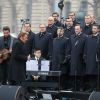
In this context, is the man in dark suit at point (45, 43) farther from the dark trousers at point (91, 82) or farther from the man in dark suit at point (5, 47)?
the dark trousers at point (91, 82)

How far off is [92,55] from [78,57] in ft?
1.34

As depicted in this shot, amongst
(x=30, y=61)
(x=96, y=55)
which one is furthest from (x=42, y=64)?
(x=96, y=55)

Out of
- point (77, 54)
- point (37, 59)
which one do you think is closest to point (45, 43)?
point (37, 59)

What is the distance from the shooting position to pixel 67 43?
15742mm

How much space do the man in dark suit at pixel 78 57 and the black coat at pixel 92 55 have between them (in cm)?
22

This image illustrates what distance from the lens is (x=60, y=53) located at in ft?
51.8

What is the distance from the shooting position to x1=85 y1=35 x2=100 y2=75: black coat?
1517cm

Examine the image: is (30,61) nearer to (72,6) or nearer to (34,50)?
(34,50)

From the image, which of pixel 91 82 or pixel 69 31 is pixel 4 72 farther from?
pixel 91 82

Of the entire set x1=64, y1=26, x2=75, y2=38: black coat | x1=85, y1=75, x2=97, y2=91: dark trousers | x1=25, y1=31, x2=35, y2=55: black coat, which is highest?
x1=64, y1=26, x2=75, y2=38: black coat

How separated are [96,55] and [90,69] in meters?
0.38

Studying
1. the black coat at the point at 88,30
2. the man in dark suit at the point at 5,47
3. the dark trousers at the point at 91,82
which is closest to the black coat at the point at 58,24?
the black coat at the point at 88,30

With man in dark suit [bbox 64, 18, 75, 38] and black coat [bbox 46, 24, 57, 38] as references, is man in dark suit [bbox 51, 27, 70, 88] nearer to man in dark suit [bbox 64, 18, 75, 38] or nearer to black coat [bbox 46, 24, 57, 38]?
man in dark suit [bbox 64, 18, 75, 38]

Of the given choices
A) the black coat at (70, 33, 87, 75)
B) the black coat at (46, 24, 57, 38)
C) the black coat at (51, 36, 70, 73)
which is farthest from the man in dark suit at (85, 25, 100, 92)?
the black coat at (46, 24, 57, 38)
